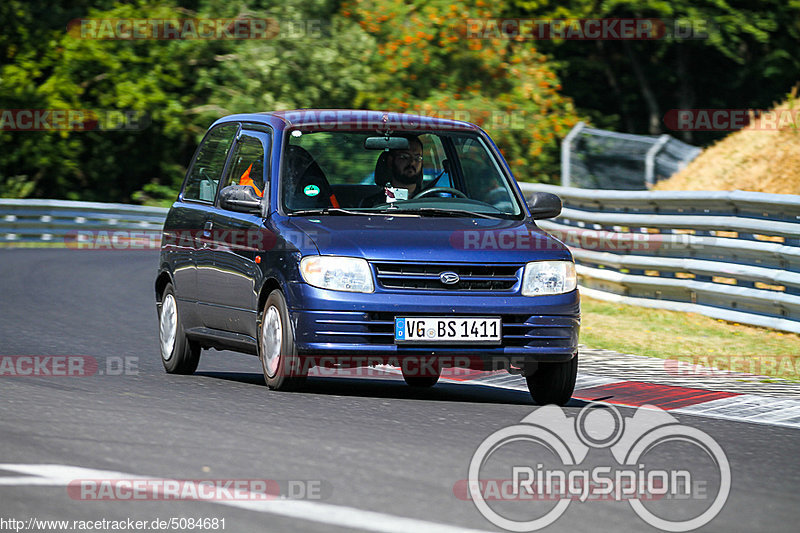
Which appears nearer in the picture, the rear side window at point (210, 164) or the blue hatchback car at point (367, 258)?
the blue hatchback car at point (367, 258)

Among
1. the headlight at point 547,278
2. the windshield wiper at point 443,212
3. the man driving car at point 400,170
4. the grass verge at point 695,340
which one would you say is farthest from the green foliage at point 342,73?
the headlight at point 547,278

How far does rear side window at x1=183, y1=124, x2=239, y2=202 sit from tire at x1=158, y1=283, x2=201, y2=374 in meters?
0.76

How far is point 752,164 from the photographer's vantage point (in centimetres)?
1872

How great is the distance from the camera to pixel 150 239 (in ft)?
107

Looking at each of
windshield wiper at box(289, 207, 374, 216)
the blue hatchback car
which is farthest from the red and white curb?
windshield wiper at box(289, 207, 374, 216)

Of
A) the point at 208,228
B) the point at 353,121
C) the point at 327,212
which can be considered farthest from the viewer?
the point at 208,228

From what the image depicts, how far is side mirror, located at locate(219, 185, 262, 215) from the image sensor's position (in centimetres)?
978

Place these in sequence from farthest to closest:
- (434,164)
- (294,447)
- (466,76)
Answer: (466,76) → (434,164) → (294,447)

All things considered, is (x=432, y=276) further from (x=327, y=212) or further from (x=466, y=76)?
(x=466, y=76)

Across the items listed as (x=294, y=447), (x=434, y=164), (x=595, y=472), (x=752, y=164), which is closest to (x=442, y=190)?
(x=434, y=164)

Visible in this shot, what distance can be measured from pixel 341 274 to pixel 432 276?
546 millimetres

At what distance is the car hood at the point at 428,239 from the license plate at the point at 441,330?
0.36 metres

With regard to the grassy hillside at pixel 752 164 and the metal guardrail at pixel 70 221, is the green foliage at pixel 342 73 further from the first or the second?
the grassy hillside at pixel 752 164

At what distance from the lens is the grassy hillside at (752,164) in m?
17.7
